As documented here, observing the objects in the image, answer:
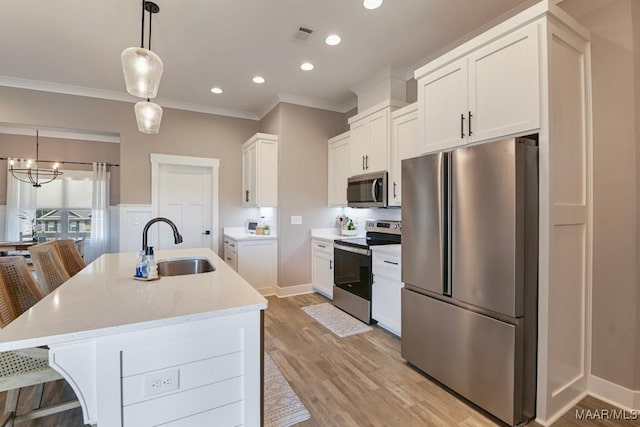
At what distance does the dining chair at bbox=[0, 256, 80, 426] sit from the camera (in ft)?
4.43

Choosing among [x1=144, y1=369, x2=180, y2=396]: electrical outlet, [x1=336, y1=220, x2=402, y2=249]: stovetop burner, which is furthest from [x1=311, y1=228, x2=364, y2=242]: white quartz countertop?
[x1=144, y1=369, x2=180, y2=396]: electrical outlet

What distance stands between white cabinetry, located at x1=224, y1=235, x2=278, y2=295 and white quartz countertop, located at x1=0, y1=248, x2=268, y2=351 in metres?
2.39

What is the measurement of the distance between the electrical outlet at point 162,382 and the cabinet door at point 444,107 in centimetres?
224

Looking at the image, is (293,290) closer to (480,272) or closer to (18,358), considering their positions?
(480,272)

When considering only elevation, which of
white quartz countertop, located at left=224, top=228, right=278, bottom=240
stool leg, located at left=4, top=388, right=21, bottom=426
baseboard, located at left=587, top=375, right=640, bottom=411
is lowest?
baseboard, located at left=587, top=375, right=640, bottom=411

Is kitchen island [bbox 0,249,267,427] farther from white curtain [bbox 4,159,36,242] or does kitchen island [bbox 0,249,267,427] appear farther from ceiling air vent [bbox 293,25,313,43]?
white curtain [bbox 4,159,36,242]

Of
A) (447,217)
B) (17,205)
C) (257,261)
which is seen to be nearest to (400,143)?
(447,217)

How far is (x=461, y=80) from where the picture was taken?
2.17 m

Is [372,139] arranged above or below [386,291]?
above

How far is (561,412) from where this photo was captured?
1.85 m

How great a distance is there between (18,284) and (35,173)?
196 inches

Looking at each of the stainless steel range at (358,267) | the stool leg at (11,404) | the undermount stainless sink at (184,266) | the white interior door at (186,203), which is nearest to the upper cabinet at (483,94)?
the stainless steel range at (358,267)

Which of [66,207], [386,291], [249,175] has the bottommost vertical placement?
[386,291]

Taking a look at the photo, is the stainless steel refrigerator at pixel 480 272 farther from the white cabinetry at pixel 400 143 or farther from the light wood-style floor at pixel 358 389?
the white cabinetry at pixel 400 143
